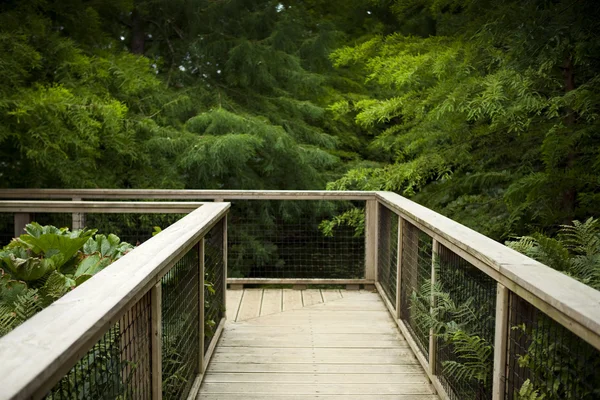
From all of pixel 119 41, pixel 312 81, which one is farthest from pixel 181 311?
pixel 119 41

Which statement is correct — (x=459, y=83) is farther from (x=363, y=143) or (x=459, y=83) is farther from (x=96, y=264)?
(x=363, y=143)

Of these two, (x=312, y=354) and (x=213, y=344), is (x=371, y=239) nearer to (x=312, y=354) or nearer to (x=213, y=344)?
(x=312, y=354)

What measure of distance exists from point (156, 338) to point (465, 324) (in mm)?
1357

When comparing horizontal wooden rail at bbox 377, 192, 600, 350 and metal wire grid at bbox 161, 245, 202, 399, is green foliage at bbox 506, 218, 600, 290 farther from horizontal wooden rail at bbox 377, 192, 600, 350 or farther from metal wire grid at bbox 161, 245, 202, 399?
metal wire grid at bbox 161, 245, 202, 399

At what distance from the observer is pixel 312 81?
8766mm

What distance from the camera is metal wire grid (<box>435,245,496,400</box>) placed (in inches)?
97.3

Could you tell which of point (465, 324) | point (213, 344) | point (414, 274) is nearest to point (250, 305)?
point (213, 344)

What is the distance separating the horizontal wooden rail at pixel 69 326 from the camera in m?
1.05

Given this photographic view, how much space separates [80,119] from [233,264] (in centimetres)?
315

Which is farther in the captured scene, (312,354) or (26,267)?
(312,354)

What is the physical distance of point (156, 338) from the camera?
7.20 ft

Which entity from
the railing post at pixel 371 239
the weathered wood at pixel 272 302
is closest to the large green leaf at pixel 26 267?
the weathered wood at pixel 272 302

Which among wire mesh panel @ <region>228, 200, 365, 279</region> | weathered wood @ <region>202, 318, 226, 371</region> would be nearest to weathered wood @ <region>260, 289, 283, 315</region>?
weathered wood @ <region>202, 318, 226, 371</region>

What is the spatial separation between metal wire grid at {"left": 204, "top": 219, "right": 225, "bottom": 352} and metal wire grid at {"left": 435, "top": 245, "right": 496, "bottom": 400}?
143 centimetres
